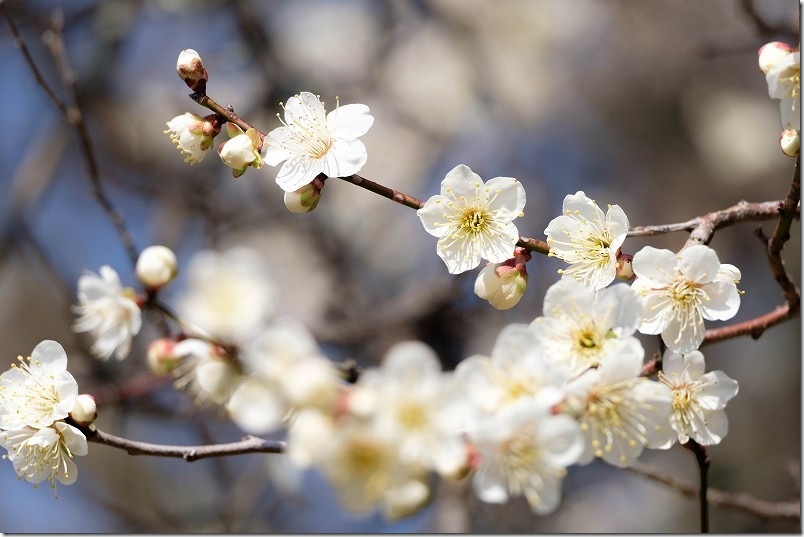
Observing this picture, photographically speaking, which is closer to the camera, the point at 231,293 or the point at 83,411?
the point at 231,293

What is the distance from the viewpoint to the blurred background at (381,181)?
80.6 inches

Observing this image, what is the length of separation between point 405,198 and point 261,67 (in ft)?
4.86

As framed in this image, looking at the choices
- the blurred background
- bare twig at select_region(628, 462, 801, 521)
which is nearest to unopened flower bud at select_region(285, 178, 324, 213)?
bare twig at select_region(628, 462, 801, 521)

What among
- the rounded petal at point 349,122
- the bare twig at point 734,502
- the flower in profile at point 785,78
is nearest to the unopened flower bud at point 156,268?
the rounded petal at point 349,122

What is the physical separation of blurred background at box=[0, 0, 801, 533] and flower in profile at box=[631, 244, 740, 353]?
852 millimetres

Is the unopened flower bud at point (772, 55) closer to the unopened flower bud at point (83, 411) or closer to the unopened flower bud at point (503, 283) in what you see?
the unopened flower bud at point (503, 283)

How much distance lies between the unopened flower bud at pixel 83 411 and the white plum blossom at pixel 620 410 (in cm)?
49

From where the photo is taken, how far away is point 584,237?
34.7 inches

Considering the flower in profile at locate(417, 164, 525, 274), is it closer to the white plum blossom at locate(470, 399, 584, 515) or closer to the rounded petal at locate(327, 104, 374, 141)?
the rounded petal at locate(327, 104, 374, 141)

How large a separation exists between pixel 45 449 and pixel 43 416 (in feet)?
0.12

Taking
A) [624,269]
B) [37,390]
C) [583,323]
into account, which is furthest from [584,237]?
[37,390]

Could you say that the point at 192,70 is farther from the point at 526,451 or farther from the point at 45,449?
the point at 526,451

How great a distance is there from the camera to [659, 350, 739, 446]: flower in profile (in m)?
0.84

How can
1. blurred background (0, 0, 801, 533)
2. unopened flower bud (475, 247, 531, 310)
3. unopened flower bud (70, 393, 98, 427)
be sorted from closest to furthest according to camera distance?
unopened flower bud (70, 393, 98, 427) < unopened flower bud (475, 247, 531, 310) < blurred background (0, 0, 801, 533)
